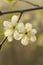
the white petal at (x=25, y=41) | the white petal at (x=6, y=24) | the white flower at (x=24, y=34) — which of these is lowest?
the white petal at (x=25, y=41)

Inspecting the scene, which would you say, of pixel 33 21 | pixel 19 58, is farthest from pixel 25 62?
pixel 33 21

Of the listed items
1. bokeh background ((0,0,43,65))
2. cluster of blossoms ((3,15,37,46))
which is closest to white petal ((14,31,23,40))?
cluster of blossoms ((3,15,37,46))

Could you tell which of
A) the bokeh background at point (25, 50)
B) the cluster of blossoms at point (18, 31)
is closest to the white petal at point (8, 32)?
the cluster of blossoms at point (18, 31)

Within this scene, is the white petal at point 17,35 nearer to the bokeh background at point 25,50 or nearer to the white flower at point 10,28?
the white flower at point 10,28

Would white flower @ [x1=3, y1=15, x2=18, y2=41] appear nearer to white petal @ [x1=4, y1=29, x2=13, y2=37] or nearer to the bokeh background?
white petal @ [x1=4, y1=29, x2=13, y2=37]

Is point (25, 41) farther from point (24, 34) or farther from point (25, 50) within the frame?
point (25, 50)

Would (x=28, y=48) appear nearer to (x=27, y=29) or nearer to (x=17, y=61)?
(x=17, y=61)

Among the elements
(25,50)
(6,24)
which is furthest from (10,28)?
(25,50)

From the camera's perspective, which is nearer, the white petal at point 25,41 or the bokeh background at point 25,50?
the white petal at point 25,41
